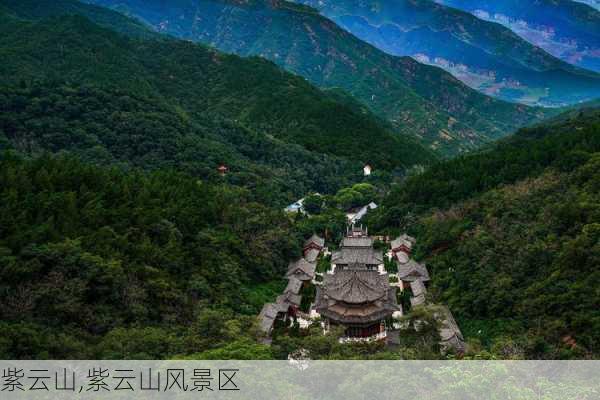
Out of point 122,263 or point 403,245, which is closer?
point 122,263

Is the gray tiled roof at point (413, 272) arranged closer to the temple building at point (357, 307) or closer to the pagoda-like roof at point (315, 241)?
the temple building at point (357, 307)

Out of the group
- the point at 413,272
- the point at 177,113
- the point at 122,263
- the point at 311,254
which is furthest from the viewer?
the point at 177,113

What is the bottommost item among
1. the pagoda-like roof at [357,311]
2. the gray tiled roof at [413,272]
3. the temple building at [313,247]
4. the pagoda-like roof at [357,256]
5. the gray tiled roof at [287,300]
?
the pagoda-like roof at [357,311]

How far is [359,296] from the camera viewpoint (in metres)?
30.8

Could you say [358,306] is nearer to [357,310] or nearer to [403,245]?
[357,310]

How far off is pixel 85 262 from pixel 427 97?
5696 inches

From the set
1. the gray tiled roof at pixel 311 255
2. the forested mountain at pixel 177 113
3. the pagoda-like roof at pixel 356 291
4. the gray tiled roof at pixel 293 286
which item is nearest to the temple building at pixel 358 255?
the gray tiled roof at pixel 311 255

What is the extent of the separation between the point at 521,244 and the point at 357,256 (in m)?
12.9

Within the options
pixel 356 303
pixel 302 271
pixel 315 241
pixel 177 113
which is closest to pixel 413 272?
pixel 302 271

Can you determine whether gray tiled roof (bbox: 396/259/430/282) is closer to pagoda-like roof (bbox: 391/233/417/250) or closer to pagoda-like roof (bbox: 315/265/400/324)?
pagoda-like roof (bbox: 391/233/417/250)

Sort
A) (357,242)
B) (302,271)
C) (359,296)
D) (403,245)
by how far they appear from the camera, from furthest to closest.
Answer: (357,242)
(403,245)
(302,271)
(359,296)

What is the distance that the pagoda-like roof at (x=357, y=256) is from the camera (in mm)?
42513

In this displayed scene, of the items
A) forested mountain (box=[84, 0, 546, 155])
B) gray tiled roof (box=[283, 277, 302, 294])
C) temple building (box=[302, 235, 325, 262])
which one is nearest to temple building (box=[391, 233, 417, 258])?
temple building (box=[302, 235, 325, 262])

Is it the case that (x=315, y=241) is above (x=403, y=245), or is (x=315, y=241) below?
above
